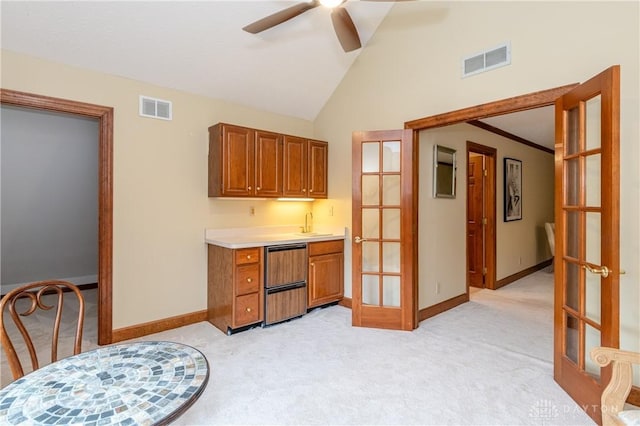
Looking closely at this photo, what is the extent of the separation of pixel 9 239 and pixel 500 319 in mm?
6872

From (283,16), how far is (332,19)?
0.39 metres

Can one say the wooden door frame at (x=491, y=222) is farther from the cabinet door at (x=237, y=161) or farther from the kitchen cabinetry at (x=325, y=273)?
the cabinet door at (x=237, y=161)

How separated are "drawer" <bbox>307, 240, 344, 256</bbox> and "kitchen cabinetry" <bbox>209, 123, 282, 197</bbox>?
763 mm

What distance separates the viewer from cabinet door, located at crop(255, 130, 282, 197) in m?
3.81

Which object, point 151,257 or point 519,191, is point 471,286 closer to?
point 519,191

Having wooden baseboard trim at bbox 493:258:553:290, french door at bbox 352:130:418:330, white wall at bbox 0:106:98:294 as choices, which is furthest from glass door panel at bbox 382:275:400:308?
white wall at bbox 0:106:98:294

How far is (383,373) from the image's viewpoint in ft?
8.46

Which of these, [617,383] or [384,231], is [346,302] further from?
[617,383]

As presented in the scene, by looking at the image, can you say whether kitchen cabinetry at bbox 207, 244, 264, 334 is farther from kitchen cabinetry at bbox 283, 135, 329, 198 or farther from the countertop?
kitchen cabinetry at bbox 283, 135, 329, 198

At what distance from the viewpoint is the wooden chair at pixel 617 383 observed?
54.3 inches

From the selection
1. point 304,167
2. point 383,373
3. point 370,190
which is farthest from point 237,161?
point 383,373

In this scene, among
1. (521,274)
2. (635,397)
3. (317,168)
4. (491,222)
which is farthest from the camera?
(521,274)

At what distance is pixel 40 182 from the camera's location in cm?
495

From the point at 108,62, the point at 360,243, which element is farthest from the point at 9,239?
the point at 360,243
